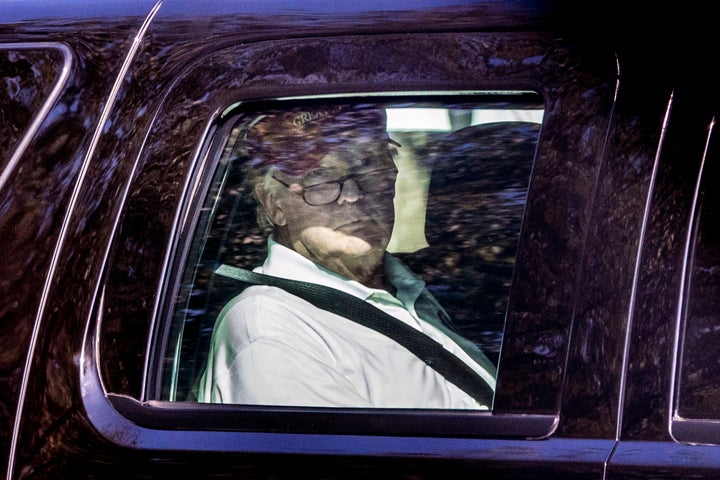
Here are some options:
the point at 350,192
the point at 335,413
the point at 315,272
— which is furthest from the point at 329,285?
the point at 335,413

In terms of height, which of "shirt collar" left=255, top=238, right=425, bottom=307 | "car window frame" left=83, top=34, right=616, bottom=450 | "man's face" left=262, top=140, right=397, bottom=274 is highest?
"man's face" left=262, top=140, right=397, bottom=274

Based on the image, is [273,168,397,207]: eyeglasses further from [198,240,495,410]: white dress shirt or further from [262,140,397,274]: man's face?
[198,240,495,410]: white dress shirt

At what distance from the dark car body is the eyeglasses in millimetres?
144

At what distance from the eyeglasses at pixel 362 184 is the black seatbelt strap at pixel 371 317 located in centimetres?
15

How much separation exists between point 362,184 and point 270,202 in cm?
16

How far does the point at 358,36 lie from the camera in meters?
1.98

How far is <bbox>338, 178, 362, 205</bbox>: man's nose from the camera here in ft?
6.57

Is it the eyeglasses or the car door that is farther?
the eyeglasses

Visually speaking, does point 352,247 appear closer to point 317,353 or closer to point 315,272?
point 315,272

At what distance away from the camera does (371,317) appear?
1.98 metres

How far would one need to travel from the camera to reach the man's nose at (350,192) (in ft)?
6.57

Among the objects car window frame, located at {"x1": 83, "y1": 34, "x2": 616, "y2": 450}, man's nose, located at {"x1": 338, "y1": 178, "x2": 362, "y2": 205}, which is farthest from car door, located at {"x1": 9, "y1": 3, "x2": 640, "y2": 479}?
man's nose, located at {"x1": 338, "y1": 178, "x2": 362, "y2": 205}

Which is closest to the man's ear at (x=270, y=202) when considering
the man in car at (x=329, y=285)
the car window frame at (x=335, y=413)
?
the man in car at (x=329, y=285)

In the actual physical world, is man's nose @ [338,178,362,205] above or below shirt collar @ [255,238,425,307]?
above
